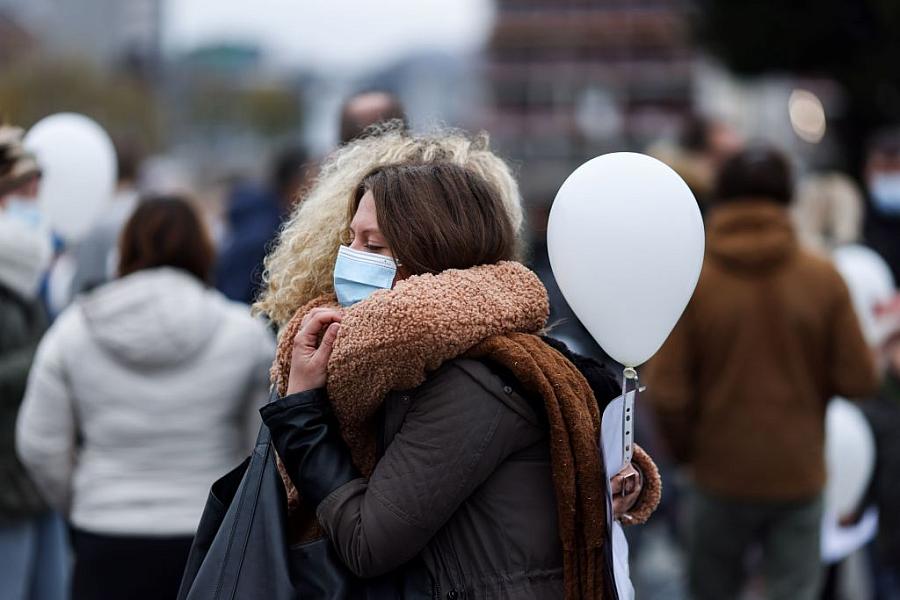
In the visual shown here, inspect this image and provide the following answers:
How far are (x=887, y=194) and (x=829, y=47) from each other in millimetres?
17273

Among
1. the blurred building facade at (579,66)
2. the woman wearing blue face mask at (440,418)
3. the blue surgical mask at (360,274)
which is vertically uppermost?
the blue surgical mask at (360,274)

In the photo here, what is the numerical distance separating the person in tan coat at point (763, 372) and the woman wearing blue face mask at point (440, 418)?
238 centimetres

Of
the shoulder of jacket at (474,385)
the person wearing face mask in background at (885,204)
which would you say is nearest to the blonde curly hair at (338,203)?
the shoulder of jacket at (474,385)

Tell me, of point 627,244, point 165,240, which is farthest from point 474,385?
point 165,240

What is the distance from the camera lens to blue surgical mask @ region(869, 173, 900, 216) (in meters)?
6.79

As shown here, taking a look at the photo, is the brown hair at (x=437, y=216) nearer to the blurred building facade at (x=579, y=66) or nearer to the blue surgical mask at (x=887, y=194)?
the blue surgical mask at (x=887, y=194)

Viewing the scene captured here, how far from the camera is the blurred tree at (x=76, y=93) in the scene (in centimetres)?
4500

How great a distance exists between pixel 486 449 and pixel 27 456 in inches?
81.6

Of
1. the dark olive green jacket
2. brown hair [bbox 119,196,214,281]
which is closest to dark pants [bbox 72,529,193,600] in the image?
the dark olive green jacket

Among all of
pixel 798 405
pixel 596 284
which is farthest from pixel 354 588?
pixel 798 405

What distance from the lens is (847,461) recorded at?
512 centimetres

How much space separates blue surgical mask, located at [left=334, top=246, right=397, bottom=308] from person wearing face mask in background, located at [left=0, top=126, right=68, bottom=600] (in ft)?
6.28

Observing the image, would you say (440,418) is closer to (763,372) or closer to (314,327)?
(314,327)

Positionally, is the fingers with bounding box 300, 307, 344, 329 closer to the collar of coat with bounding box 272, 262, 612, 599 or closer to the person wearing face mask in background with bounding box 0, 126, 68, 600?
the collar of coat with bounding box 272, 262, 612, 599
